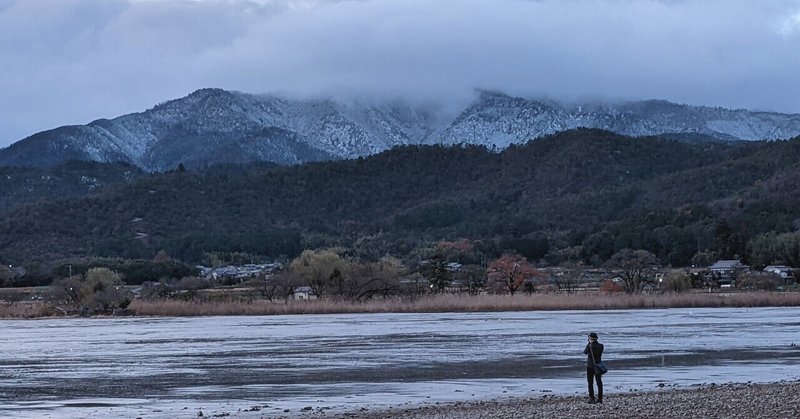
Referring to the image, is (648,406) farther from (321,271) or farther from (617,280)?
(617,280)

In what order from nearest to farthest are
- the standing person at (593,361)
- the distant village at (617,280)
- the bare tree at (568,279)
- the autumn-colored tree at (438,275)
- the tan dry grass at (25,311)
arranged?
1. the standing person at (593,361)
2. the tan dry grass at (25,311)
3. the bare tree at (568,279)
4. the distant village at (617,280)
5. the autumn-colored tree at (438,275)

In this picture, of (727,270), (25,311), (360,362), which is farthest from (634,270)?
(360,362)

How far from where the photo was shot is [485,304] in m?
87.4

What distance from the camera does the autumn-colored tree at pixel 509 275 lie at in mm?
109731

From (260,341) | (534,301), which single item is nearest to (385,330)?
(260,341)

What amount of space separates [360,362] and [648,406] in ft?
56.3

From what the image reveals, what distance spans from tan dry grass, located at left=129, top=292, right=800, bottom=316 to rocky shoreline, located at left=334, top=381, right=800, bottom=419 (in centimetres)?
5677

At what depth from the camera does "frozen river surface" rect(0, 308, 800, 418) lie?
3100 centimetres

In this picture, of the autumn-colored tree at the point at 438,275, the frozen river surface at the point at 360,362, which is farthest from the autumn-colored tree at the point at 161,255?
the frozen river surface at the point at 360,362

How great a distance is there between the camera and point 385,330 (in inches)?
2484

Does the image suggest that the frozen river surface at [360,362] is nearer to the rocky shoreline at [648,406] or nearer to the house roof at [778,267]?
the rocky shoreline at [648,406]

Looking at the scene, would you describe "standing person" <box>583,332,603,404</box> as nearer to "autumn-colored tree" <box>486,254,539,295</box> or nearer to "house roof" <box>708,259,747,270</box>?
"autumn-colored tree" <box>486,254,539,295</box>

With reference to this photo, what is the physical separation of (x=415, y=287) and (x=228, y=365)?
65.2 m

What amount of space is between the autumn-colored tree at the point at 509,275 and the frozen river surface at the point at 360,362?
124ft
